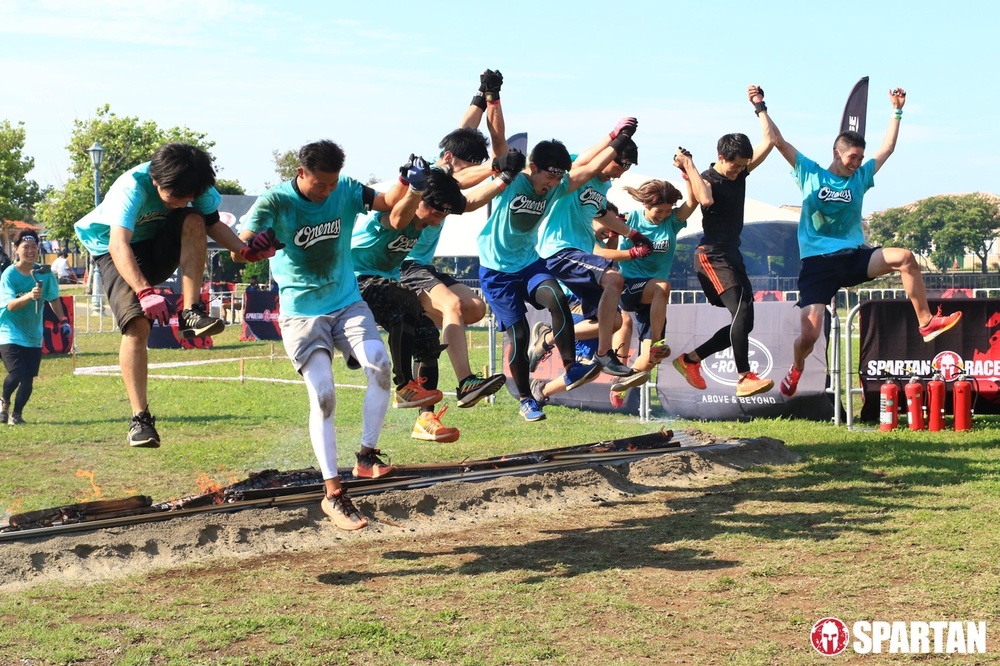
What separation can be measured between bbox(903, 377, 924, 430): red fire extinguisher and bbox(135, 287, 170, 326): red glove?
9.15m

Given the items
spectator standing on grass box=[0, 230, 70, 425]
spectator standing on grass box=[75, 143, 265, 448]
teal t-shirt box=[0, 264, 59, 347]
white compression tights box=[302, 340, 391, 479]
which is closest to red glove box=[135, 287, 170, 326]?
spectator standing on grass box=[75, 143, 265, 448]

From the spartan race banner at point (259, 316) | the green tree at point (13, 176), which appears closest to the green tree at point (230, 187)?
the green tree at point (13, 176)

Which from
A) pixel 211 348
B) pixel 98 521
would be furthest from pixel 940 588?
Answer: pixel 211 348

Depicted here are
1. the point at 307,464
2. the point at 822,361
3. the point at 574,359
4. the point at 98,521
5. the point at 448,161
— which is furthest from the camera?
the point at 822,361

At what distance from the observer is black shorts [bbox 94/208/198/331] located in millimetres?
7504

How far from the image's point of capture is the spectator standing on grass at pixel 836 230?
33.8 ft

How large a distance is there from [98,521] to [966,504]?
6.26 m

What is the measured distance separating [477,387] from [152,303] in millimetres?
3032

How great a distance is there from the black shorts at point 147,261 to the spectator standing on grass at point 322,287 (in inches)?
19.9

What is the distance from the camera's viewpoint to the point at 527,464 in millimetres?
9648

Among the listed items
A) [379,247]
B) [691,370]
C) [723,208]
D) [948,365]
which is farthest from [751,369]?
[379,247]

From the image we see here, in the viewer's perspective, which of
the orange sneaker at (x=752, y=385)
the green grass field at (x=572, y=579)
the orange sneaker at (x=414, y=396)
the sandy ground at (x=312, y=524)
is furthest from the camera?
the orange sneaker at (x=752, y=385)

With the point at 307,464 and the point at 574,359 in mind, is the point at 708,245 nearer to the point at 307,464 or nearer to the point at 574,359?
the point at 574,359

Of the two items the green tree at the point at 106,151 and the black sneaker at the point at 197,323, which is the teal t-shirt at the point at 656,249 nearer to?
the black sneaker at the point at 197,323
